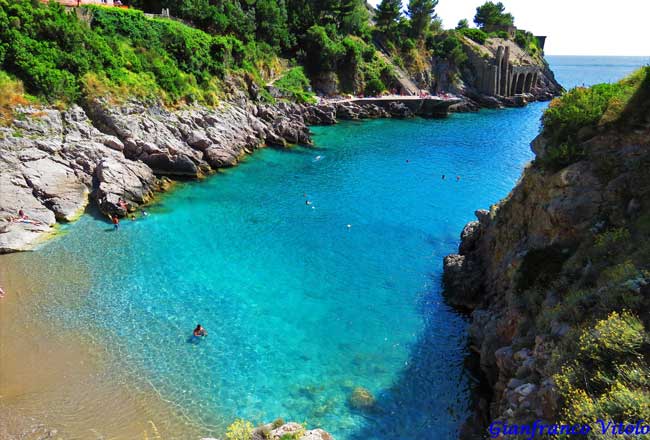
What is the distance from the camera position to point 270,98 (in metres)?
62.7

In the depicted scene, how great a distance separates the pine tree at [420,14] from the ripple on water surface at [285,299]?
219 feet

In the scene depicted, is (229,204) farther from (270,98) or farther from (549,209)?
(270,98)

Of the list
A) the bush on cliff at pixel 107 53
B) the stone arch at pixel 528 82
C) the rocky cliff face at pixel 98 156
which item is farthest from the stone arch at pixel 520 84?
the rocky cliff face at pixel 98 156

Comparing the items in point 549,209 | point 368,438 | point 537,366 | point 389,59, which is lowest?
point 368,438

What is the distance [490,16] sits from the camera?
120m

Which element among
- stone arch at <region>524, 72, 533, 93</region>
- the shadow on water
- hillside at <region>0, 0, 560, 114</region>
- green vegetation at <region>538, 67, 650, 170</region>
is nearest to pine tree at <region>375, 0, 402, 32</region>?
hillside at <region>0, 0, 560, 114</region>

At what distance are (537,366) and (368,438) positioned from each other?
705 centimetres

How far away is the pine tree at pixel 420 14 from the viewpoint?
9488 cm

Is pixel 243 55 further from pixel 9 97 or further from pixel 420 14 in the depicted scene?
pixel 420 14

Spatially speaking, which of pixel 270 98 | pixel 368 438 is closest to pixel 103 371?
pixel 368 438

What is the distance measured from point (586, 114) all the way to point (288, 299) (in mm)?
18102

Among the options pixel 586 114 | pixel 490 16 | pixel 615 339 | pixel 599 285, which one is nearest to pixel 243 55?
pixel 586 114

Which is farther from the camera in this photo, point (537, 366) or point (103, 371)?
point (103, 371)

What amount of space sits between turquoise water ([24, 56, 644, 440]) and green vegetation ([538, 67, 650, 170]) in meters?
10.4
